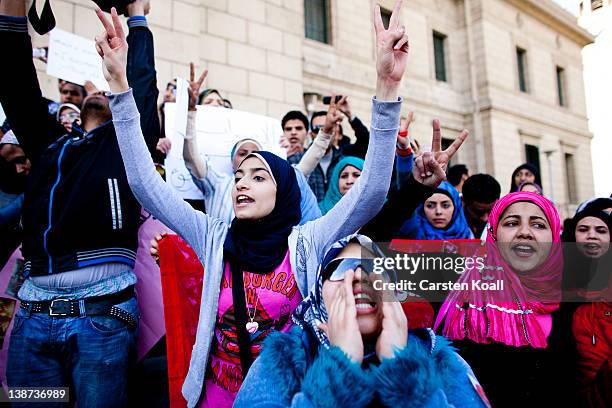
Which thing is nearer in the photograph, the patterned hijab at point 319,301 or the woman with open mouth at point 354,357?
the woman with open mouth at point 354,357

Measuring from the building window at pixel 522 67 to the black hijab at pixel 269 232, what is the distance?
18771mm

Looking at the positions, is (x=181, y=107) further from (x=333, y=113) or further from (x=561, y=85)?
(x=561, y=85)

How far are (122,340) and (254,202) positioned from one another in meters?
0.85

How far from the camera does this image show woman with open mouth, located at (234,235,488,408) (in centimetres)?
121

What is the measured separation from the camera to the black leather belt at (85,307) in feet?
6.04

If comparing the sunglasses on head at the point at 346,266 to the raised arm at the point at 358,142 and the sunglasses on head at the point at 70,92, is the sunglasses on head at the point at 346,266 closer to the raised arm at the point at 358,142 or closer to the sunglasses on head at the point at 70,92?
the raised arm at the point at 358,142

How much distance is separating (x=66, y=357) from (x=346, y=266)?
1.29m

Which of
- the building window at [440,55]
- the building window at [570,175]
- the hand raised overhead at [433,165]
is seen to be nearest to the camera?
the hand raised overhead at [433,165]

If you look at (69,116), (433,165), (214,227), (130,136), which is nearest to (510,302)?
(433,165)

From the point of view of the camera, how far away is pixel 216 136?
3543 millimetres

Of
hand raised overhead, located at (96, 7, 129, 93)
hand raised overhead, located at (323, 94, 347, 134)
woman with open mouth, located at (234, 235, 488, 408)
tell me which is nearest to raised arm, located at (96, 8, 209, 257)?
hand raised overhead, located at (96, 7, 129, 93)

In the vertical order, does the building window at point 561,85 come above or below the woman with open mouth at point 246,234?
above

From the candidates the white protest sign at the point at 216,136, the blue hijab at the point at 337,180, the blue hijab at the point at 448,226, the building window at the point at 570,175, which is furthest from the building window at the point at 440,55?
the blue hijab at the point at 448,226

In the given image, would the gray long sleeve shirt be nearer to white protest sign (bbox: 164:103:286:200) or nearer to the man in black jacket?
the man in black jacket
